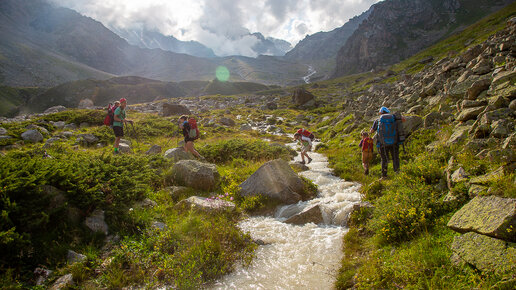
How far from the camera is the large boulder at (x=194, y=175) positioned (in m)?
10.2

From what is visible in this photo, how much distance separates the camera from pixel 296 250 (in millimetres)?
6387

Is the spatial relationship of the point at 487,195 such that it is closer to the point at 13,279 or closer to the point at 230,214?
the point at 230,214

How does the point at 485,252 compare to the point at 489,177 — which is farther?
the point at 489,177

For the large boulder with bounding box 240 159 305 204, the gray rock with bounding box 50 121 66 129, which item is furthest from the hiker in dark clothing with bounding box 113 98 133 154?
the gray rock with bounding box 50 121 66 129

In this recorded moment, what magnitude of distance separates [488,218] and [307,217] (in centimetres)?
460

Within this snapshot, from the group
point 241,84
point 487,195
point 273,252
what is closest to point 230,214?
point 273,252

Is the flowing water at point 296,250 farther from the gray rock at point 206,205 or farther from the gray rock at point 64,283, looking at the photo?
the gray rock at point 64,283

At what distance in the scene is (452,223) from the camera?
15.3ft

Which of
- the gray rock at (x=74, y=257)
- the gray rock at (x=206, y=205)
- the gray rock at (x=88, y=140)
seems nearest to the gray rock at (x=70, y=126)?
the gray rock at (x=88, y=140)

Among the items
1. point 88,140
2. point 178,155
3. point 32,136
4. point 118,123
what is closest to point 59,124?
point 32,136

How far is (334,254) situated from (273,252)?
1.56m

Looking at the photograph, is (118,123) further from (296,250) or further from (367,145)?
(367,145)

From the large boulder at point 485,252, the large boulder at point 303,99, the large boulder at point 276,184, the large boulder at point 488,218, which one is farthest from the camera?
the large boulder at point 303,99

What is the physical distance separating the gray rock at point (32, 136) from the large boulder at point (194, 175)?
44.9 feet
